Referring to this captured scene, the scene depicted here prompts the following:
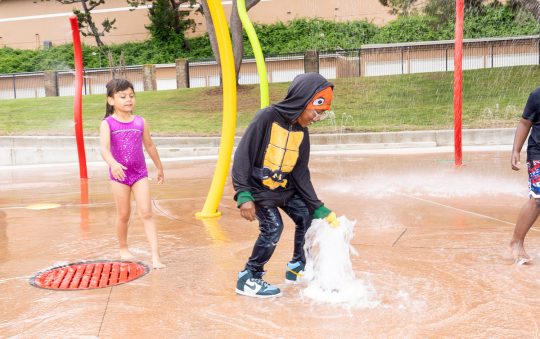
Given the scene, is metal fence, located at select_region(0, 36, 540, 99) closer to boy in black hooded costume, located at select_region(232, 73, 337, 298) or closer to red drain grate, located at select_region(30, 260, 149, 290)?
red drain grate, located at select_region(30, 260, 149, 290)

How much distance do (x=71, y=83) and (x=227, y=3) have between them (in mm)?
13444

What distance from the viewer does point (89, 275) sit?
4.47m

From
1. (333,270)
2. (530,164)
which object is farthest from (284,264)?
(530,164)

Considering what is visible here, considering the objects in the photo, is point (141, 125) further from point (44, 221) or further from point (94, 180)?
point (94, 180)

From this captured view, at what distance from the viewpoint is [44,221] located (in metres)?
6.73

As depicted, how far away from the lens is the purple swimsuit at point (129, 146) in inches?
183

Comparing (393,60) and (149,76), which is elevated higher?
(393,60)

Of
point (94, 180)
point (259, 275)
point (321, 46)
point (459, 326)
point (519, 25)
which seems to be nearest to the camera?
point (459, 326)

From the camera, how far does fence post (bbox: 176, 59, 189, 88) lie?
108ft

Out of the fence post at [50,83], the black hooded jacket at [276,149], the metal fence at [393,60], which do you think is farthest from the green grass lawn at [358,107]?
the black hooded jacket at [276,149]

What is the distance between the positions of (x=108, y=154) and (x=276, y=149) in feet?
4.78

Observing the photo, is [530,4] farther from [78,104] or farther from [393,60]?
[78,104]

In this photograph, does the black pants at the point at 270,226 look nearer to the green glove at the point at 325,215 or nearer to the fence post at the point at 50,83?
the green glove at the point at 325,215

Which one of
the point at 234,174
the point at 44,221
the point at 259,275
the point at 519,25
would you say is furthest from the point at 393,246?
Answer: the point at 519,25
